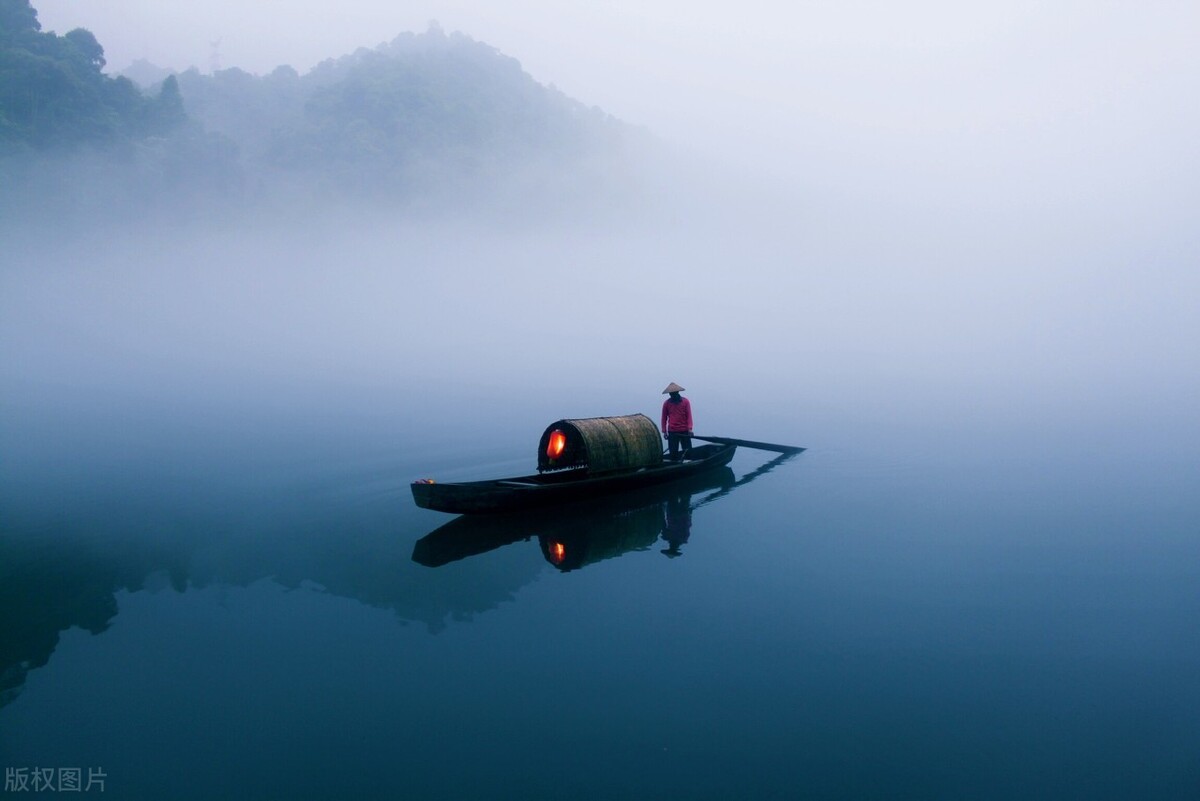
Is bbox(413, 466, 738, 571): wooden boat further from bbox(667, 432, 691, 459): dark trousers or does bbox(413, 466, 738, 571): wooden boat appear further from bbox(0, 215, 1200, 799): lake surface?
bbox(667, 432, 691, 459): dark trousers

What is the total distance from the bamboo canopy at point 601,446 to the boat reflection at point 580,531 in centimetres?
112

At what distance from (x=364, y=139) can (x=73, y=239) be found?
71.8m

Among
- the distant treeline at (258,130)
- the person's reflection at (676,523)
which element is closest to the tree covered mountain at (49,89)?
the distant treeline at (258,130)

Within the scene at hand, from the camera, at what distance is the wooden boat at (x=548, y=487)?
12.6m

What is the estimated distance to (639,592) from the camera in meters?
11.5

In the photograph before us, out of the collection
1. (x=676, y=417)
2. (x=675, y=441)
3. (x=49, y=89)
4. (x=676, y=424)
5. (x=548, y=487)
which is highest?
(x=49, y=89)

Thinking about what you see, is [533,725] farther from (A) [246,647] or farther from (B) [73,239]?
(B) [73,239]

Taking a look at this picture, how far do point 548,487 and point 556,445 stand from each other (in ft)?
7.85

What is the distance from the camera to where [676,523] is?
15727 millimetres

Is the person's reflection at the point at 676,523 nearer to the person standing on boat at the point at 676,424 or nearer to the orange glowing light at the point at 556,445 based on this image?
the person standing on boat at the point at 676,424

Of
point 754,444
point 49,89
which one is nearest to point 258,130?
point 49,89

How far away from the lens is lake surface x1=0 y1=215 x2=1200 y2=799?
23.3ft

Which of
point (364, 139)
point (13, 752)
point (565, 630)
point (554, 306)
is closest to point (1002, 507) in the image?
point (565, 630)

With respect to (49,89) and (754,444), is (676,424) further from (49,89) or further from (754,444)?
(49,89)
